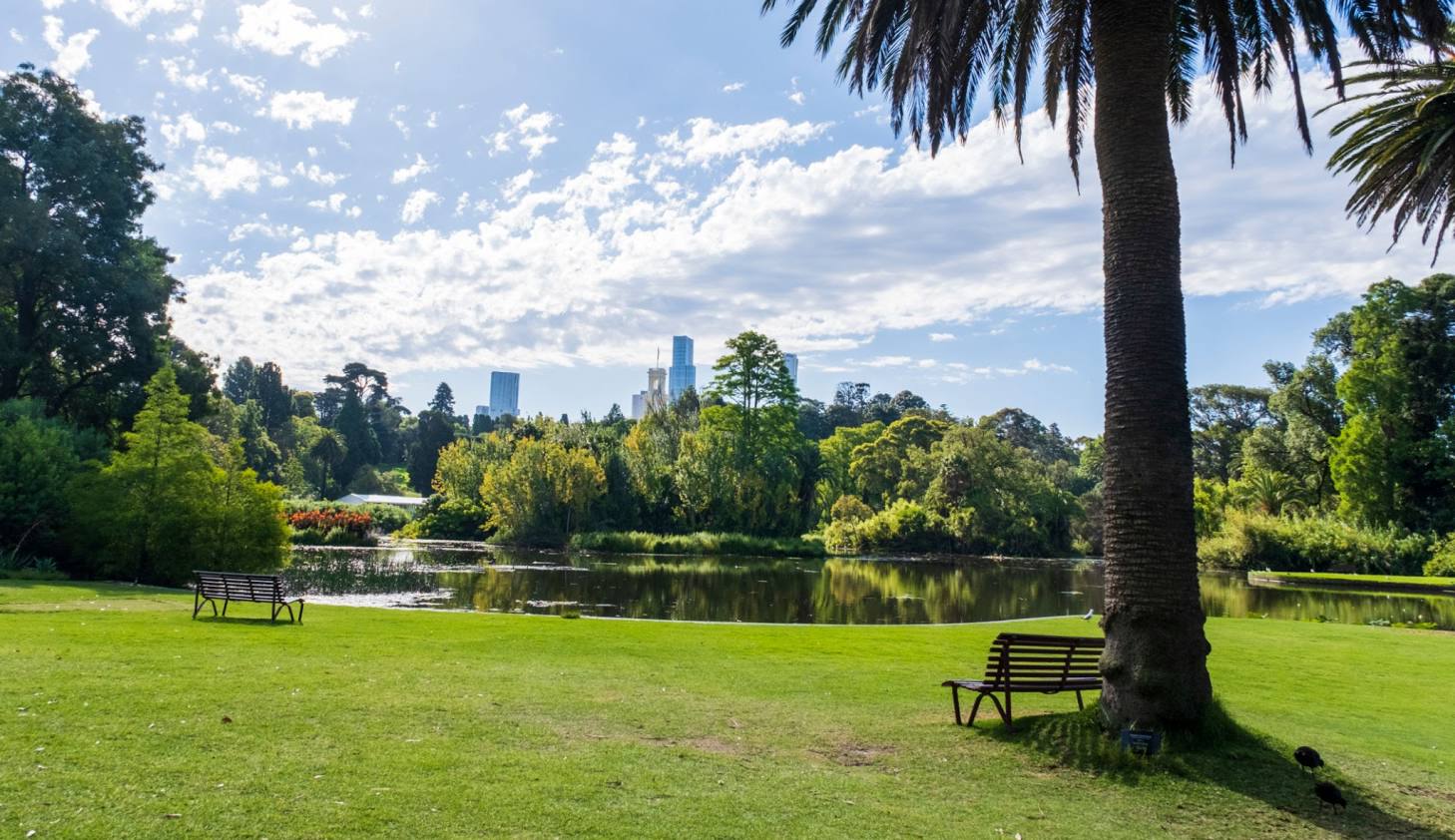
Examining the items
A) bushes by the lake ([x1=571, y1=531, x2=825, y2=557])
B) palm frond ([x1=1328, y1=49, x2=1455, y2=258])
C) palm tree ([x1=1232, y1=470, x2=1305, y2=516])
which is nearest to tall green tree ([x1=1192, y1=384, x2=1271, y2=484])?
palm tree ([x1=1232, y1=470, x2=1305, y2=516])

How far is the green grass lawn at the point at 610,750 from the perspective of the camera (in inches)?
205

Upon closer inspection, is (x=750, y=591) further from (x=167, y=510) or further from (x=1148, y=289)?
(x=1148, y=289)

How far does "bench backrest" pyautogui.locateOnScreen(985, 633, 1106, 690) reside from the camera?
812 cm

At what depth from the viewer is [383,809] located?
16.8ft

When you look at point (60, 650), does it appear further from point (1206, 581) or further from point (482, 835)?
point (1206, 581)

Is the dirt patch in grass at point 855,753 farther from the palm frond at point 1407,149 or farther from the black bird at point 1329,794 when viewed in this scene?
the palm frond at point 1407,149

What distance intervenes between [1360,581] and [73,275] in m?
53.1

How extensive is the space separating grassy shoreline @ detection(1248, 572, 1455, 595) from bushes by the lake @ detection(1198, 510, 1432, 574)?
13.0 feet

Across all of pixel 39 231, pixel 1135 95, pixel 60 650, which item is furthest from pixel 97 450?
pixel 1135 95

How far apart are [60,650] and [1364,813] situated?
1239cm

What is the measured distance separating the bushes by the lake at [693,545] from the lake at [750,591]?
18.8 ft

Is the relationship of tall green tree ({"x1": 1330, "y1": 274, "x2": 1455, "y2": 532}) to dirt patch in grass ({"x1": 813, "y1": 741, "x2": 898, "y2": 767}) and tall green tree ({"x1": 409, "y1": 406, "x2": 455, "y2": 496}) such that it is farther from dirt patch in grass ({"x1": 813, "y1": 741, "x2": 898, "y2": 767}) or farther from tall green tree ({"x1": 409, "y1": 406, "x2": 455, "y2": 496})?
tall green tree ({"x1": 409, "y1": 406, "x2": 455, "y2": 496})

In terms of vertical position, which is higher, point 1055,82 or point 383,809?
point 1055,82

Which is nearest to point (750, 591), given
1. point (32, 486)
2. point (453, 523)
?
point (32, 486)
